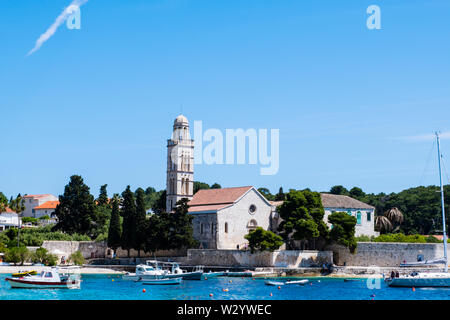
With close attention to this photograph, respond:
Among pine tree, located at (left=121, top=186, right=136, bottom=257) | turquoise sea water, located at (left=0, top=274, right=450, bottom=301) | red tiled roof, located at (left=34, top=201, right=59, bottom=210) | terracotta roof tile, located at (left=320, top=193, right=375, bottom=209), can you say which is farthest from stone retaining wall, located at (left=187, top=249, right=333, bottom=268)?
red tiled roof, located at (left=34, top=201, right=59, bottom=210)

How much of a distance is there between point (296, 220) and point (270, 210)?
28.5 ft

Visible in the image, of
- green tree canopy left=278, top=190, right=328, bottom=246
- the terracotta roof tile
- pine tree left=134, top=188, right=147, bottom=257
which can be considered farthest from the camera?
the terracotta roof tile

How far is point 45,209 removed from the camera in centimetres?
10144

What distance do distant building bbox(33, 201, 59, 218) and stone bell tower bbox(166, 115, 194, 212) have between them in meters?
36.2

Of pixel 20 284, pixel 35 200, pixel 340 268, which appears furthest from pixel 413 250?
pixel 35 200

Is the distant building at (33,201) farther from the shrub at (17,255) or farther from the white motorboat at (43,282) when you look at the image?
the white motorboat at (43,282)

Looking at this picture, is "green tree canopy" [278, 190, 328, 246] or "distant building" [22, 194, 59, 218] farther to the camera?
"distant building" [22, 194, 59, 218]

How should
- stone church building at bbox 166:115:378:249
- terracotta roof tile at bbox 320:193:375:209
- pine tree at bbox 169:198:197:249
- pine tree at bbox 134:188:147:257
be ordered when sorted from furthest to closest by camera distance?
terracotta roof tile at bbox 320:193:375:209
stone church building at bbox 166:115:378:249
pine tree at bbox 134:188:147:257
pine tree at bbox 169:198:197:249

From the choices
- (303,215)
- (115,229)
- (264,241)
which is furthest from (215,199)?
(303,215)

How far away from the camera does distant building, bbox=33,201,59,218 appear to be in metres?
101

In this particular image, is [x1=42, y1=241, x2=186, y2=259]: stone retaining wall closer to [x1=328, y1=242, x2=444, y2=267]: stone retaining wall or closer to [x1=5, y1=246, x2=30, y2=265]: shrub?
[x1=5, y1=246, x2=30, y2=265]: shrub

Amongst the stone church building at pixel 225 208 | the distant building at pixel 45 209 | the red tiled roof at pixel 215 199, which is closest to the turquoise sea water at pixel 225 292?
the stone church building at pixel 225 208

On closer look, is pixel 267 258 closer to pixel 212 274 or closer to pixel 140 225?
pixel 212 274

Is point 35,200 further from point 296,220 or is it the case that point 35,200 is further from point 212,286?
point 212,286
